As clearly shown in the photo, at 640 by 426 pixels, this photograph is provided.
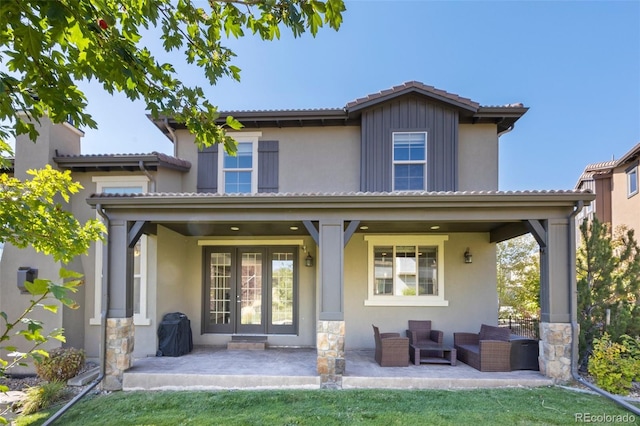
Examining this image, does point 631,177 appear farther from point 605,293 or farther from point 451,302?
point 451,302

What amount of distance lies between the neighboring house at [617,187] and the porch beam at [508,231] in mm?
6059

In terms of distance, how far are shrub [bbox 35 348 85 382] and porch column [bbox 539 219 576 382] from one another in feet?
29.4

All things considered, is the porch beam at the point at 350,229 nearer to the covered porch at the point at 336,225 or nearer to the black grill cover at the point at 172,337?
the covered porch at the point at 336,225

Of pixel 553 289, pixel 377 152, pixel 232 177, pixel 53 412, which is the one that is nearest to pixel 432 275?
pixel 553 289

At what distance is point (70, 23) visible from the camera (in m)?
2.20

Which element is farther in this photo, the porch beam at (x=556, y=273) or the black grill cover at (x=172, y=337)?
the black grill cover at (x=172, y=337)

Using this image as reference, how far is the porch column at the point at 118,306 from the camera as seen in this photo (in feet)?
20.4

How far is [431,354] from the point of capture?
24.1ft

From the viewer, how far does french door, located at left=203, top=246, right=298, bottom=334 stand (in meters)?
8.99

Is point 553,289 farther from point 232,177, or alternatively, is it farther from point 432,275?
point 232,177

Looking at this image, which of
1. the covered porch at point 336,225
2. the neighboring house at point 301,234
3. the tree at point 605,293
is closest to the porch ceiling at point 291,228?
the neighboring house at point 301,234

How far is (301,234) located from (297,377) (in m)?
3.64

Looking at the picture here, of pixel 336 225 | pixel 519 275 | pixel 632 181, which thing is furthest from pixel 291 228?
pixel 632 181

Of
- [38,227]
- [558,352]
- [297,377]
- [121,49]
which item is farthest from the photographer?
[297,377]
